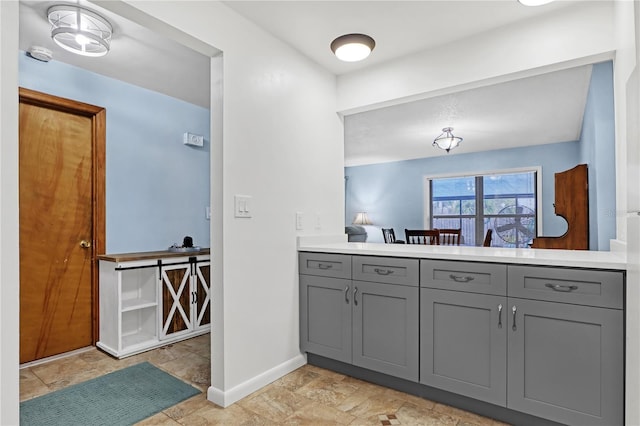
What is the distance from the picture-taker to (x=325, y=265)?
2.42m

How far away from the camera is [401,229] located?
750 cm

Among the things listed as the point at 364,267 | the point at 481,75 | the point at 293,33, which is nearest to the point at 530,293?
the point at 364,267

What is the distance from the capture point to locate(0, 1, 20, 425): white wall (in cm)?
75

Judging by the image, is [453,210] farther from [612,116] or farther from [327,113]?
[327,113]

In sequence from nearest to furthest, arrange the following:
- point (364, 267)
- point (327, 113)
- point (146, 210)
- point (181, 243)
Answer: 1. point (364, 267)
2. point (327, 113)
3. point (146, 210)
4. point (181, 243)

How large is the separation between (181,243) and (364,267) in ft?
6.98

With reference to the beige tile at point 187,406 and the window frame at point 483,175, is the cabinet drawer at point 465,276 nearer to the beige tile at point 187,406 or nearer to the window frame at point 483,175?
the beige tile at point 187,406

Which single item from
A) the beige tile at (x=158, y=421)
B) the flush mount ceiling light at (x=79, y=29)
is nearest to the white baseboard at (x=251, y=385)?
the beige tile at (x=158, y=421)

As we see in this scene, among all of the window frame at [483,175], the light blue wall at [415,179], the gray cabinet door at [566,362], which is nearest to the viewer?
the gray cabinet door at [566,362]

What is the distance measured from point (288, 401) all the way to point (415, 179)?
5.94 m

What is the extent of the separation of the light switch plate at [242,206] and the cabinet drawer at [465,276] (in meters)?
1.07

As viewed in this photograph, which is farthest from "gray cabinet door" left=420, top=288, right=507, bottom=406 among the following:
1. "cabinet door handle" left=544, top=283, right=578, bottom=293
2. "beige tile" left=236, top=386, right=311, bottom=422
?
"beige tile" left=236, top=386, right=311, bottom=422

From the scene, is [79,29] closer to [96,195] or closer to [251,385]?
[96,195]

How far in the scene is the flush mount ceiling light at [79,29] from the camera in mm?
2047
